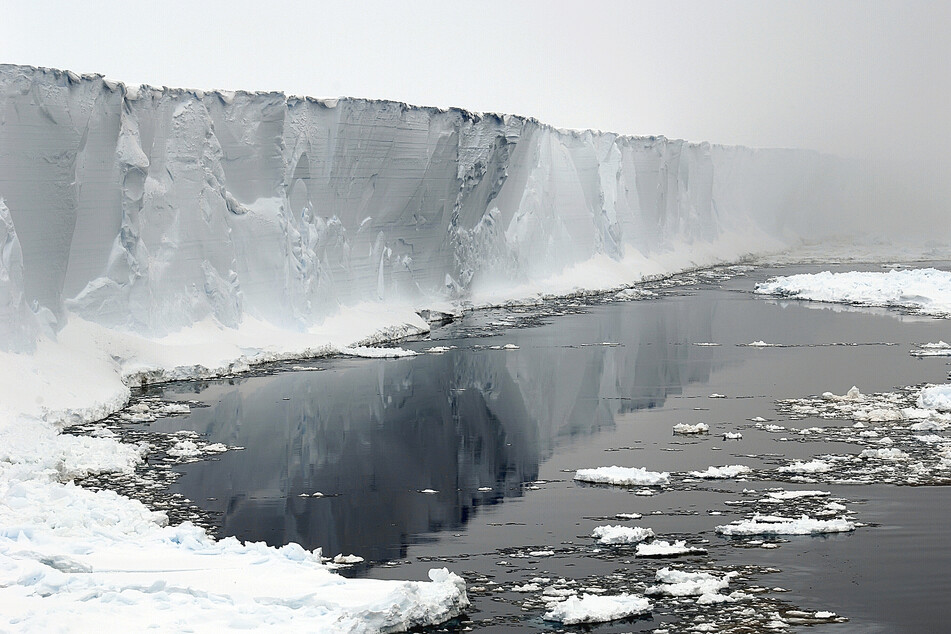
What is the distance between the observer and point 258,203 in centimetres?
1794

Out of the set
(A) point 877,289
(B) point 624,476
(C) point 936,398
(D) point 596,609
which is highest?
(A) point 877,289

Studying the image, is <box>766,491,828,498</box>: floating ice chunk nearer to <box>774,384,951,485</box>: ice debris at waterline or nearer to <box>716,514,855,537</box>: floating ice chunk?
<box>774,384,951,485</box>: ice debris at waterline

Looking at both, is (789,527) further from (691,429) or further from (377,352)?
(377,352)

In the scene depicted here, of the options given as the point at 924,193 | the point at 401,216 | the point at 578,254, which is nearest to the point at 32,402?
the point at 401,216

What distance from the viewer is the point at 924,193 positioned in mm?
51156

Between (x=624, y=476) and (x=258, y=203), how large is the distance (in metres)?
9.63

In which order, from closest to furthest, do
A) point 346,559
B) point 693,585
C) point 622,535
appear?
point 693,585 < point 346,559 < point 622,535

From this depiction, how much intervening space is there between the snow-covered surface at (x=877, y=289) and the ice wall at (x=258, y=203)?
5268mm

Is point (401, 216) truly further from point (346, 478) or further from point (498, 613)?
point (498, 613)

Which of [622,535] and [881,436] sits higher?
[881,436]

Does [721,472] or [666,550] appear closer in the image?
[666,550]

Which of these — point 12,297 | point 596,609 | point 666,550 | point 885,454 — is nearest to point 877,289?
point 885,454

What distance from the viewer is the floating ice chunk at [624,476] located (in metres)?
10.0

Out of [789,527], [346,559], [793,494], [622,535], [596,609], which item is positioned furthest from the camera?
[793,494]
